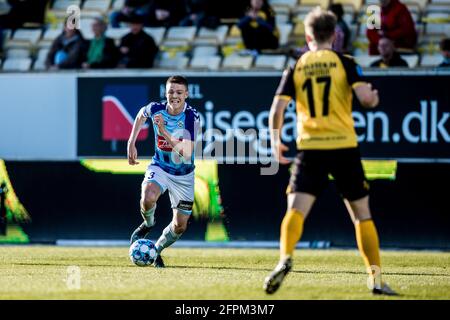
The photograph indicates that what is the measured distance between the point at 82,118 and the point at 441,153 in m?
5.21

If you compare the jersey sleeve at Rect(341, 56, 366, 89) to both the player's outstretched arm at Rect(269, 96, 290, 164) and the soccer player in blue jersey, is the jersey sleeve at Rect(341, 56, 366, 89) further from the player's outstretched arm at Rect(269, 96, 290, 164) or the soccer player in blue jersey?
the soccer player in blue jersey

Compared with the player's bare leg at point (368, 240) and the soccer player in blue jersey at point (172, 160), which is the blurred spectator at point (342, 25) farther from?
the player's bare leg at point (368, 240)

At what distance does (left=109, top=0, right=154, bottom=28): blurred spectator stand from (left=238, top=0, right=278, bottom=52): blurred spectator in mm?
2227

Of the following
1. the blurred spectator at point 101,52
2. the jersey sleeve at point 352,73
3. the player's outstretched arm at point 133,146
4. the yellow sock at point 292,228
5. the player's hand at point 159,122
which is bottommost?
the blurred spectator at point 101,52

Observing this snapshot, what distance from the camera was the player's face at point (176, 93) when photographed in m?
12.3

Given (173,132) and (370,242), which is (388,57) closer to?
(173,132)

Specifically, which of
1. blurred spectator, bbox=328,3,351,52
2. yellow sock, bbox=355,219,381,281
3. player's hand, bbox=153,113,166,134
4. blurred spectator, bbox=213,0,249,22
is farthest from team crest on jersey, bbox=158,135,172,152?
blurred spectator, bbox=213,0,249,22

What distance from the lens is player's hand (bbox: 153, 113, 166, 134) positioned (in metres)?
12.1

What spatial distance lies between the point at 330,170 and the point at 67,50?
1013cm

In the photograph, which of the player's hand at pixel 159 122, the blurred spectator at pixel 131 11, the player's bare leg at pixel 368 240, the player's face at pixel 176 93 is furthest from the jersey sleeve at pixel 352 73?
the blurred spectator at pixel 131 11

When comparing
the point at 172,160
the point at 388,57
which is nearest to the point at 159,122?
the point at 172,160

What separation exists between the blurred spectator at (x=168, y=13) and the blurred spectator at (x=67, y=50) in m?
1.50

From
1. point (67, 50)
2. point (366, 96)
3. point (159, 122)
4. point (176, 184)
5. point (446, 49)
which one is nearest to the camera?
point (366, 96)

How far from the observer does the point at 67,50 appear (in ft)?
Result: 61.3
